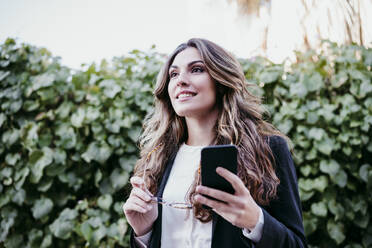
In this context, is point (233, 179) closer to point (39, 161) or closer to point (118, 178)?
point (118, 178)

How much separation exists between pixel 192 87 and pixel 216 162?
1.46 ft

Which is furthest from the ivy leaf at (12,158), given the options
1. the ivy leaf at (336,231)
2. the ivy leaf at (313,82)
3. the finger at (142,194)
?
the ivy leaf at (336,231)

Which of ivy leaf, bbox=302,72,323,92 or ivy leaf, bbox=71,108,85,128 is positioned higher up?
ivy leaf, bbox=302,72,323,92

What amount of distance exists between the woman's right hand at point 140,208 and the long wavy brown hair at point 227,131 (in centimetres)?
15

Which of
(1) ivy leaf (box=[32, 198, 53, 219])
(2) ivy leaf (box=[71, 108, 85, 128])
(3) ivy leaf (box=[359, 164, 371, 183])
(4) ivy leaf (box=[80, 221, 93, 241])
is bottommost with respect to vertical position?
(4) ivy leaf (box=[80, 221, 93, 241])

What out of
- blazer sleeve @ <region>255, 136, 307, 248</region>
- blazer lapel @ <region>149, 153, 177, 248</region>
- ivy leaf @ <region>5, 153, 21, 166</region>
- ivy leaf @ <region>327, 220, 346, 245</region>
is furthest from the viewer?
ivy leaf @ <region>5, 153, 21, 166</region>

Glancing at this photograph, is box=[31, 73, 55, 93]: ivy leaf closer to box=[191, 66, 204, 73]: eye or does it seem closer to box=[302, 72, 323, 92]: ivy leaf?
box=[191, 66, 204, 73]: eye

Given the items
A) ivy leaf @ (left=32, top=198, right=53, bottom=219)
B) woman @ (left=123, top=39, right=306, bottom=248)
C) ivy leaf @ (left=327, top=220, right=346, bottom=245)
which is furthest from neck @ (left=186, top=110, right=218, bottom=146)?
ivy leaf @ (left=32, top=198, right=53, bottom=219)

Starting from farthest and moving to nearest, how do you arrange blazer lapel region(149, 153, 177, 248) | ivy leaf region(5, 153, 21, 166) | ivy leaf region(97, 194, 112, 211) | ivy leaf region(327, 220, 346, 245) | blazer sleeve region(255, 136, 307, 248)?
ivy leaf region(5, 153, 21, 166)
ivy leaf region(97, 194, 112, 211)
ivy leaf region(327, 220, 346, 245)
blazer lapel region(149, 153, 177, 248)
blazer sleeve region(255, 136, 307, 248)

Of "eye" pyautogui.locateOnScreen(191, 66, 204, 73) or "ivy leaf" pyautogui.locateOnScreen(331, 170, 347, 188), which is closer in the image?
"eye" pyautogui.locateOnScreen(191, 66, 204, 73)

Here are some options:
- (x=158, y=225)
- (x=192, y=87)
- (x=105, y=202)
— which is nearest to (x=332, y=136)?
(x=192, y=87)

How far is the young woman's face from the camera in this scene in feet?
3.85

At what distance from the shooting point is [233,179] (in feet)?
2.53

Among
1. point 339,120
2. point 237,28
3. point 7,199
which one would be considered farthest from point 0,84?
point 339,120
